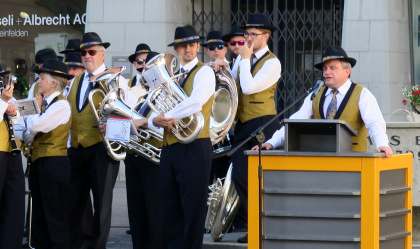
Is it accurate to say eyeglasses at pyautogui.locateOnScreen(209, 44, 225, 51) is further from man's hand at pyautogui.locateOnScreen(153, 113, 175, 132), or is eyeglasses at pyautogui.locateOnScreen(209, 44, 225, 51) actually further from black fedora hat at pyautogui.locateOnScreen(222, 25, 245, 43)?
man's hand at pyautogui.locateOnScreen(153, 113, 175, 132)

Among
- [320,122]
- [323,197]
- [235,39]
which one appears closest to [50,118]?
[235,39]

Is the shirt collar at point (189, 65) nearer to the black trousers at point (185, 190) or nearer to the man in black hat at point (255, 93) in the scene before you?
the black trousers at point (185, 190)

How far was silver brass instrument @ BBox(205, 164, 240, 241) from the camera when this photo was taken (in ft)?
33.1

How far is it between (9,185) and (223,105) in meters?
2.18

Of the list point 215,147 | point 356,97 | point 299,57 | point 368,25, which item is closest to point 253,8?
point 299,57

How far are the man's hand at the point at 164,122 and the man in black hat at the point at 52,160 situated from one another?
1.53 metres

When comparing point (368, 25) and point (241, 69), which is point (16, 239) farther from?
point (368, 25)

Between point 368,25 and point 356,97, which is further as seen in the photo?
point 368,25

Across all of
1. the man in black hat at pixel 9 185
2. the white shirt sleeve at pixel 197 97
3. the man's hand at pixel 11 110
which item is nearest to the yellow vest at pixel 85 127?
the man in black hat at pixel 9 185

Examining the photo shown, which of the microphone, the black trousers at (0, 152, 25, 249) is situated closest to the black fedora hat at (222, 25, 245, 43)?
the black trousers at (0, 152, 25, 249)

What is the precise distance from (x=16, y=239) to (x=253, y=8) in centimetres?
711

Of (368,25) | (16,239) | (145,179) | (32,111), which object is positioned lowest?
(16,239)

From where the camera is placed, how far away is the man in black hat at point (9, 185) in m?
9.37

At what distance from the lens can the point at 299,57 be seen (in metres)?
15.2
